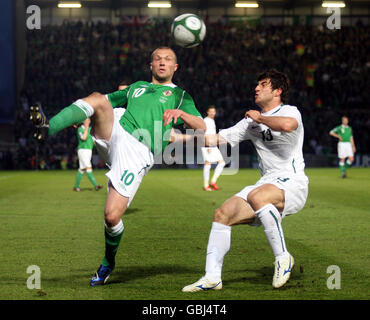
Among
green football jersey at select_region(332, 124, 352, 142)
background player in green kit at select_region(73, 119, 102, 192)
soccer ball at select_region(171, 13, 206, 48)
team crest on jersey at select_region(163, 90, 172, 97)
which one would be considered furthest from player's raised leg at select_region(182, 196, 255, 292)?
green football jersey at select_region(332, 124, 352, 142)

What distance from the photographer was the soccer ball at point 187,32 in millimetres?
6523

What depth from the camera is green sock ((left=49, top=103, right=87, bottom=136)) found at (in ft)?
14.8

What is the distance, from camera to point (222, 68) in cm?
3312

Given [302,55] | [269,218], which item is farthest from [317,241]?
[302,55]

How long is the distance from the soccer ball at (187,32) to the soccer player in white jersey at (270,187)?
1448 mm

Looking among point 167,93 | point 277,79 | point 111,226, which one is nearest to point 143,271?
point 111,226

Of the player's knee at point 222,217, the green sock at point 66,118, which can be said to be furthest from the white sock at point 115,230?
the green sock at point 66,118

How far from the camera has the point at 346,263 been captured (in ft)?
19.4

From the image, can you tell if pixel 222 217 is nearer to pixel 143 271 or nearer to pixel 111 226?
pixel 111 226

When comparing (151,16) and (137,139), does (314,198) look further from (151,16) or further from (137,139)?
(151,16)

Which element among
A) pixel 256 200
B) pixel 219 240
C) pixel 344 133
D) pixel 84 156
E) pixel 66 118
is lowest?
pixel 84 156

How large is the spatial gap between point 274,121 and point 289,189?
647mm
